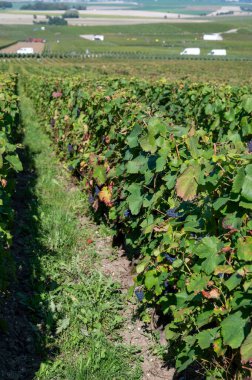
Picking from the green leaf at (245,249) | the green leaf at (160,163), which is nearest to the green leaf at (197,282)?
the green leaf at (245,249)

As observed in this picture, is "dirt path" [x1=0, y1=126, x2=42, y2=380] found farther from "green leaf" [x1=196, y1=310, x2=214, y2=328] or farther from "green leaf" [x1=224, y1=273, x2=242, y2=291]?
"green leaf" [x1=224, y1=273, x2=242, y2=291]

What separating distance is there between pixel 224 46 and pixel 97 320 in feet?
427

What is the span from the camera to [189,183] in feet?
11.3

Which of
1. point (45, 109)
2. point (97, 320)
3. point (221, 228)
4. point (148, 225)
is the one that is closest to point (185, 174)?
point (221, 228)

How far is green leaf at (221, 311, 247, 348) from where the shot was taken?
2787 mm

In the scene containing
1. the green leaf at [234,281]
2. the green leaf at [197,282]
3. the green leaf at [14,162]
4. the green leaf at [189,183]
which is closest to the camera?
the green leaf at [234,281]

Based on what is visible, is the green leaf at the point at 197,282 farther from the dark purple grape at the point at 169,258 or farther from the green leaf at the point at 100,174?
the green leaf at the point at 100,174

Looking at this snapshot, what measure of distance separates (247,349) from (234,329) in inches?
7.6

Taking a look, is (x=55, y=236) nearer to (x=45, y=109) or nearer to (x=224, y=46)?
(x=45, y=109)

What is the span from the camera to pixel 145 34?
6452 inches

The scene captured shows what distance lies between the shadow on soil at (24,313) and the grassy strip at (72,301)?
20mm

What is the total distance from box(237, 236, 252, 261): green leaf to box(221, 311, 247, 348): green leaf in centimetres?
→ 30

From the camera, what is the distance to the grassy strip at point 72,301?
13.7 feet

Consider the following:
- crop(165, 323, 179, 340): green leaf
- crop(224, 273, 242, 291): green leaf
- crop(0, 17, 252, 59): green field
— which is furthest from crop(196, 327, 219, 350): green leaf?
crop(0, 17, 252, 59): green field
